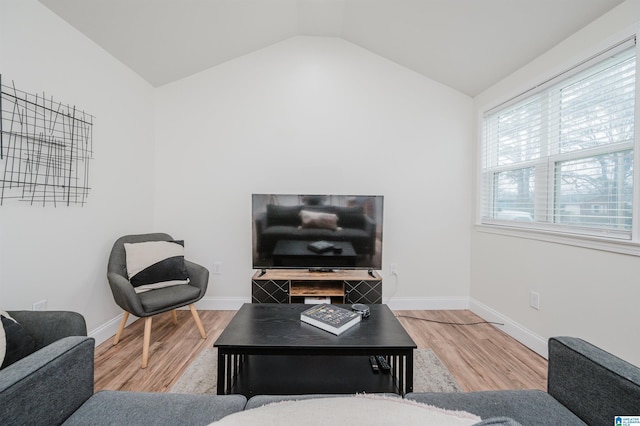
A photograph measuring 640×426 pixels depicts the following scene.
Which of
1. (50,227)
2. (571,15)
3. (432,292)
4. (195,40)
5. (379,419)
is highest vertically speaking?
(195,40)

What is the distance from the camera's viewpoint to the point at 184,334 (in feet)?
8.03

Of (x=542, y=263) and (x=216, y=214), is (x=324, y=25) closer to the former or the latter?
(x=216, y=214)

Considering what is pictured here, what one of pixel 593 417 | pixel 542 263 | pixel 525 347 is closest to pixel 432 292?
pixel 525 347

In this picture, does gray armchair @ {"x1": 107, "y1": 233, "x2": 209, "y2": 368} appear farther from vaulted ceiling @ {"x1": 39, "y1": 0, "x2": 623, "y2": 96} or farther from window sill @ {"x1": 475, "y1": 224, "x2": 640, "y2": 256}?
window sill @ {"x1": 475, "y1": 224, "x2": 640, "y2": 256}

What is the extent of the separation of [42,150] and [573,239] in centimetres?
368

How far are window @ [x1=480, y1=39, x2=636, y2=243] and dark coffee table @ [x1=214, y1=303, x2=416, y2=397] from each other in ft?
5.16

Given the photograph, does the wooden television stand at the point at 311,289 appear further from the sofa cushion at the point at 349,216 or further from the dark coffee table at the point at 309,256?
the sofa cushion at the point at 349,216

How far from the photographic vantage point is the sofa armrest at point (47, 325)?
1.27 meters

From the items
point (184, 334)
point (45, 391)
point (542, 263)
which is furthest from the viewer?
Result: point (184, 334)

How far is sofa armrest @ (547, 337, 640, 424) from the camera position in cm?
82

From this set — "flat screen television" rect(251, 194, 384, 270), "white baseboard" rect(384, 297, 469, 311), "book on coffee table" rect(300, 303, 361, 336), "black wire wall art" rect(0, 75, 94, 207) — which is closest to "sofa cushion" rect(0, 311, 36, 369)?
"black wire wall art" rect(0, 75, 94, 207)

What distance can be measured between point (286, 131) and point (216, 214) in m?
1.20

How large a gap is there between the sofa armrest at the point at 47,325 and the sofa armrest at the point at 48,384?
41 cm

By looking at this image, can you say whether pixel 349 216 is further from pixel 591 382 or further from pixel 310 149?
pixel 591 382
